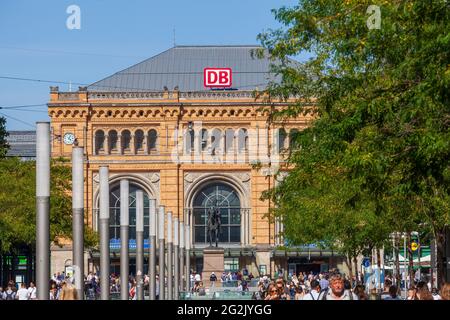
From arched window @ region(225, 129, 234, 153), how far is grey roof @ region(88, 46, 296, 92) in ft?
14.4

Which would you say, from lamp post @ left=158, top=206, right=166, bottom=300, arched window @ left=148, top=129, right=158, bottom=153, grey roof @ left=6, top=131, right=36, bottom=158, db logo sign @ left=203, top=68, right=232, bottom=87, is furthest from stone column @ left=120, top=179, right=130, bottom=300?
grey roof @ left=6, top=131, right=36, bottom=158

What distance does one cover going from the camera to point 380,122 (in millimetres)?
27328

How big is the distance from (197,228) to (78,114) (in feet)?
46.9

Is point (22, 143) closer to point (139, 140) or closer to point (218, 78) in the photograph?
point (139, 140)

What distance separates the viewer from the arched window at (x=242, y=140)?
12119 cm

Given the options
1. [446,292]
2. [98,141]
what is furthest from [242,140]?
[446,292]

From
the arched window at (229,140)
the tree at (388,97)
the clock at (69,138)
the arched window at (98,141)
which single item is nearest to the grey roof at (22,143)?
the arched window at (98,141)

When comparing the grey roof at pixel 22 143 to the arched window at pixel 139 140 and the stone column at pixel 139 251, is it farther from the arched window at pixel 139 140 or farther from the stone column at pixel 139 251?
the stone column at pixel 139 251

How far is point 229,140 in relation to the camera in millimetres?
121500

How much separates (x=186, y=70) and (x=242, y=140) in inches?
357

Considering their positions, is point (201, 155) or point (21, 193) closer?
point (21, 193)

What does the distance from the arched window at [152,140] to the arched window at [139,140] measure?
→ 27.7 inches
